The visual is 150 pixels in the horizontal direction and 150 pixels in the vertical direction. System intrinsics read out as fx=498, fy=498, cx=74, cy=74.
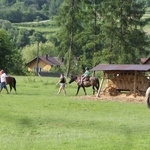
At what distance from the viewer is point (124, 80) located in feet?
115

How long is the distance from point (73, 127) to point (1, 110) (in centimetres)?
583

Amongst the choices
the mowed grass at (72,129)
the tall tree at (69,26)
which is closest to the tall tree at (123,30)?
the tall tree at (69,26)

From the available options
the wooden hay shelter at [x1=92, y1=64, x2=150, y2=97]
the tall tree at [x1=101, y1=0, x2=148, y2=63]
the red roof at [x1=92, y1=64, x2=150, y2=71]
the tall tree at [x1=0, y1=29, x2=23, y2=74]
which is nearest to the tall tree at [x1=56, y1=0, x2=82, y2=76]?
the tall tree at [x1=101, y1=0, x2=148, y2=63]

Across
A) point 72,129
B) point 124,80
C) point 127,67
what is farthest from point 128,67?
point 72,129

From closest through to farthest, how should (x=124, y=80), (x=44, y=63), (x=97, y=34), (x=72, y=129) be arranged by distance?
(x=72, y=129) → (x=124, y=80) → (x=97, y=34) → (x=44, y=63)

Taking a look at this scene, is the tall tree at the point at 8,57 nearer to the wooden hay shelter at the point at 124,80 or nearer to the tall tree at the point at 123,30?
the tall tree at the point at 123,30

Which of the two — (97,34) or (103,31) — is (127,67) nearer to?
(103,31)

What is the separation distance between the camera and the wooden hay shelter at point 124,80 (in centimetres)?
3334

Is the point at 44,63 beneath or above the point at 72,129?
beneath

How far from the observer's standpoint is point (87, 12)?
72062 mm

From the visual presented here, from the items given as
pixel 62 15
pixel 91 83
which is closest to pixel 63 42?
pixel 62 15

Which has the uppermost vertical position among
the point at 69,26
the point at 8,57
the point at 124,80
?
the point at 69,26

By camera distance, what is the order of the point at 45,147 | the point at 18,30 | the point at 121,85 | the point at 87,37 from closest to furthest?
the point at 45,147, the point at 121,85, the point at 87,37, the point at 18,30

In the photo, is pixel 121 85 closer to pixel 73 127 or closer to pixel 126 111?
pixel 126 111
